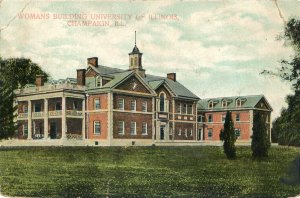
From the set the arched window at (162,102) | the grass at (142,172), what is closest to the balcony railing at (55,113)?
the grass at (142,172)

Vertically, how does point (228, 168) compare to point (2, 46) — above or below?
below

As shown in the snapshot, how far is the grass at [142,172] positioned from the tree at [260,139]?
0.14 metres

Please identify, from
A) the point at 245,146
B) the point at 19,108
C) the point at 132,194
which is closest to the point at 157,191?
the point at 132,194

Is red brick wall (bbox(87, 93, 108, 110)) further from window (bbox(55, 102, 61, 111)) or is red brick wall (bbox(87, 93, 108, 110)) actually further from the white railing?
window (bbox(55, 102, 61, 111))

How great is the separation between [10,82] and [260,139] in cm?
466

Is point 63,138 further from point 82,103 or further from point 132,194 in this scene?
point 132,194

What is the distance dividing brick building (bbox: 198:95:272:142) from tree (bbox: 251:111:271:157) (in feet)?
0.28

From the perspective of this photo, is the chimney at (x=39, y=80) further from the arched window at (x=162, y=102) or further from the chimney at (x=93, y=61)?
the arched window at (x=162, y=102)

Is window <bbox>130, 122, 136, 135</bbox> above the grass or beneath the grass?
above

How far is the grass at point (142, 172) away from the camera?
9.52 meters

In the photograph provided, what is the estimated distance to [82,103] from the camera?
10617 mm

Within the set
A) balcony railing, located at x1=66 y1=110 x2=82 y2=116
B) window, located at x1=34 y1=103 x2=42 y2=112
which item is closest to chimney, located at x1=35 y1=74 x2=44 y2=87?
window, located at x1=34 y1=103 x2=42 y2=112

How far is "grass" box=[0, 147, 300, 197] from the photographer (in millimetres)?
9516

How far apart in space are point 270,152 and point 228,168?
860 millimetres
